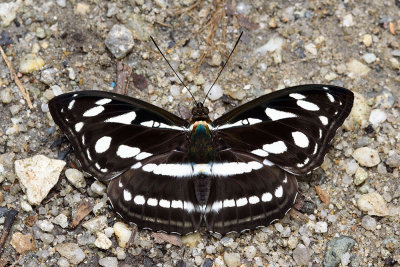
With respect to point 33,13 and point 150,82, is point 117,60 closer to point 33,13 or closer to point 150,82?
point 150,82

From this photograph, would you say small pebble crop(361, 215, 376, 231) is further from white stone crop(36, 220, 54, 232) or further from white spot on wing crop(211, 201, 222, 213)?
white stone crop(36, 220, 54, 232)

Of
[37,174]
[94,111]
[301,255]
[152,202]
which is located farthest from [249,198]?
[37,174]

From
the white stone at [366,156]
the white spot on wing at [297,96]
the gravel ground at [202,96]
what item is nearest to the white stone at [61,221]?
the gravel ground at [202,96]

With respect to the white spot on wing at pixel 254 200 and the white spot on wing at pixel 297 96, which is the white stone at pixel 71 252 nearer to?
the white spot on wing at pixel 254 200

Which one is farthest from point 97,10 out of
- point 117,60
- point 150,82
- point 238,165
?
point 238,165

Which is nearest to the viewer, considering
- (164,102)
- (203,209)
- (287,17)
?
(203,209)

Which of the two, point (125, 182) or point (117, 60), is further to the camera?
point (117, 60)
